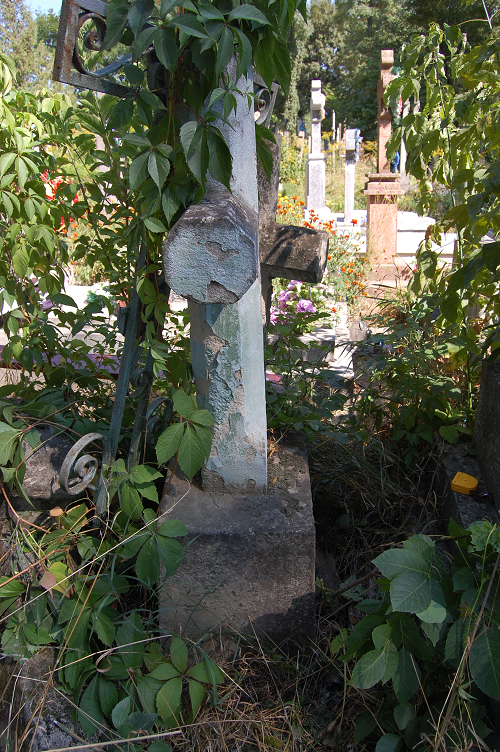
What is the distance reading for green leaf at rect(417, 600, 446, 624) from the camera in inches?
41.8

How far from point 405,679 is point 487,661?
17 cm

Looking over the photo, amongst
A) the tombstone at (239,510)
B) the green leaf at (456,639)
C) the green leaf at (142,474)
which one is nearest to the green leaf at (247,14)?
the tombstone at (239,510)

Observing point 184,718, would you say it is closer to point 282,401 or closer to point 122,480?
point 122,480

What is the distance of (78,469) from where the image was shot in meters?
1.47

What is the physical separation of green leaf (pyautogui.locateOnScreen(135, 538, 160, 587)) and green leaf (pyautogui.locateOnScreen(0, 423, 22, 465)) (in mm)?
435

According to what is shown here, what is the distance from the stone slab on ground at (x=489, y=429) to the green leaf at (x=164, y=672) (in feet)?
3.56

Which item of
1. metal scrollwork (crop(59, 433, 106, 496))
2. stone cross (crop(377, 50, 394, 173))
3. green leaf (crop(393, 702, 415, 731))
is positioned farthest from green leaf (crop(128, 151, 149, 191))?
stone cross (crop(377, 50, 394, 173))

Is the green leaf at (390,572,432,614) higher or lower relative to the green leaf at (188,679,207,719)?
higher

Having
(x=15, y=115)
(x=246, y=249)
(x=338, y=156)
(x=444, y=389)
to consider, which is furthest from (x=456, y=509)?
(x=338, y=156)

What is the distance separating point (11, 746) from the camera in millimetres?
1262

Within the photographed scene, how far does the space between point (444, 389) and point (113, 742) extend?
1.62 metres

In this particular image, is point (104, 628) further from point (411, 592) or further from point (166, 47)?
point (166, 47)

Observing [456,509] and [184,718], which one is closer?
[184,718]

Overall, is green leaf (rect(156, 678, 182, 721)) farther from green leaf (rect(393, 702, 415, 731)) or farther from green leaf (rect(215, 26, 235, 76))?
green leaf (rect(215, 26, 235, 76))
